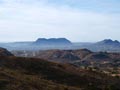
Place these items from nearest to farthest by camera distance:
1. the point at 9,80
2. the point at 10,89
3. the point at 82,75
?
1. the point at 10,89
2. the point at 9,80
3. the point at 82,75

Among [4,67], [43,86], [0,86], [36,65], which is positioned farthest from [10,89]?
[36,65]

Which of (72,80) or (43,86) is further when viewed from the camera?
(72,80)

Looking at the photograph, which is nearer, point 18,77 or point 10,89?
point 10,89

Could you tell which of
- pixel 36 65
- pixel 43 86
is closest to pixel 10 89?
pixel 43 86

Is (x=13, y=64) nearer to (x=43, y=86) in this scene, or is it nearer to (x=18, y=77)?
(x=18, y=77)

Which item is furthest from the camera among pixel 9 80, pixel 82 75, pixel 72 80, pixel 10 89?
pixel 82 75

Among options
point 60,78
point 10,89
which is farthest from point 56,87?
point 60,78

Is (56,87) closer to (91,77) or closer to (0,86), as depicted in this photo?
(0,86)

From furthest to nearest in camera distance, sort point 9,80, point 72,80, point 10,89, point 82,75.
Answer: point 82,75 → point 72,80 → point 9,80 → point 10,89
